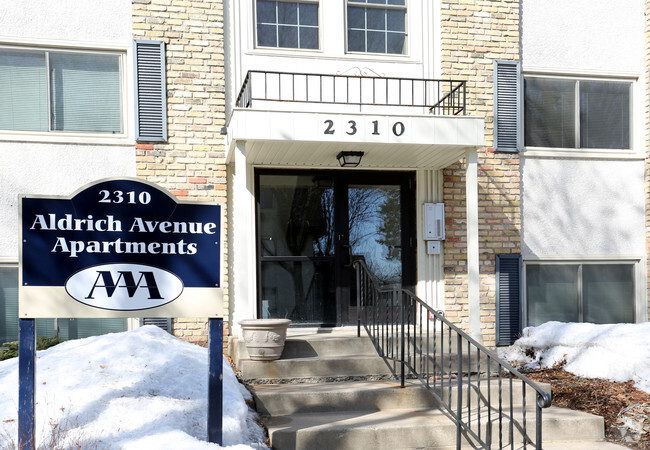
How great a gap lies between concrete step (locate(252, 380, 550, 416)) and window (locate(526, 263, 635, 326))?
261cm

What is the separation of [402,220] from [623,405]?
133 inches

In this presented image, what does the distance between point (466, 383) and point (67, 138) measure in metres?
5.34

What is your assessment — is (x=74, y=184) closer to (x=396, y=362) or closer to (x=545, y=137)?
(x=396, y=362)

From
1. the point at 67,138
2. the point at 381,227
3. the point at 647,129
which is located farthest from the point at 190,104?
the point at 647,129

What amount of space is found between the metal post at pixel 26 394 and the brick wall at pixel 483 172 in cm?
519

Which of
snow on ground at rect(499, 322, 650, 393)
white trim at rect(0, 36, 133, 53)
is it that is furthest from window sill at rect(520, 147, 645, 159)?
white trim at rect(0, 36, 133, 53)

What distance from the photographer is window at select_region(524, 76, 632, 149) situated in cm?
800

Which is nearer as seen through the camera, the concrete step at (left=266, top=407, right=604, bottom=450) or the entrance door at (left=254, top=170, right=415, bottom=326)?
the concrete step at (left=266, top=407, right=604, bottom=450)

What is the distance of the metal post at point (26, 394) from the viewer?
140 inches

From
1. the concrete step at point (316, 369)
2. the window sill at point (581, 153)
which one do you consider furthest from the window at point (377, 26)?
the concrete step at point (316, 369)

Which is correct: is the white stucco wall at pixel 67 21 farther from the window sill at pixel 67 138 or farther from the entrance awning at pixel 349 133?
the entrance awning at pixel 349 133

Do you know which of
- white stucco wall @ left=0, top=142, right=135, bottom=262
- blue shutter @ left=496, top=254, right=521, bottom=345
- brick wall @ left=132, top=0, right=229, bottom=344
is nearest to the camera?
white stucco wall @ left=0, top=142, right=135, bottom=262

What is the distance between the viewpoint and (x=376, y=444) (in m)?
4.57

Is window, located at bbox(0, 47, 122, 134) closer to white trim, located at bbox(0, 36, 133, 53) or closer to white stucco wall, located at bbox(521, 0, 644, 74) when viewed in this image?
white trim, located at bbox(0, 36, 133, 53)
